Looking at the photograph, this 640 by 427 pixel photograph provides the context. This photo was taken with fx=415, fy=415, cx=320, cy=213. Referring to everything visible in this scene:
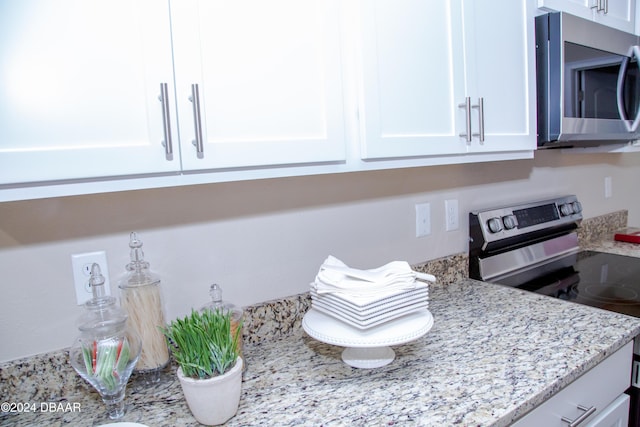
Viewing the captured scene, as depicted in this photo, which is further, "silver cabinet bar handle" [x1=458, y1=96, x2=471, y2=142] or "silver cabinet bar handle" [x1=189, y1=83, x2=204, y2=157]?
"silver cabinet bar handle" [x1=458, y1=96, x2=471, y2=142]

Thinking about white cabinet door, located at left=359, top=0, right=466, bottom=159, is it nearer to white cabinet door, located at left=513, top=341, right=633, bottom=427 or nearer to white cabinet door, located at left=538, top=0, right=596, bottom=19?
white cabinet door, located at left=538, top=0, right=596, bottom=19

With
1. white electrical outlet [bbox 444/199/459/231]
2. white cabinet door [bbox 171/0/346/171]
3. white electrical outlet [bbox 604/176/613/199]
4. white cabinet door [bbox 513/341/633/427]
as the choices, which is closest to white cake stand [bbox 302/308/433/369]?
white cabinet door [bbox 513/341/633/427]

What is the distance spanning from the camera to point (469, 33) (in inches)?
45.0

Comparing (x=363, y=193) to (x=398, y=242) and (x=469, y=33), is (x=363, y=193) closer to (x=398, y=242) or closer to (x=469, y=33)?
(x=398, y=242)

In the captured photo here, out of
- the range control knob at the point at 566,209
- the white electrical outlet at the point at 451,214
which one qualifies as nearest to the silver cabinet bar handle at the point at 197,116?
the white electrical outlet at the point at 451,214

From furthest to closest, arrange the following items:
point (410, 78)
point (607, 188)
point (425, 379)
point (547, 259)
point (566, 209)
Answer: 1. point (607, 188)
2. point (566, 209)
3. point (547, 259)
4. point (410, 78)
5. point (425, 379)

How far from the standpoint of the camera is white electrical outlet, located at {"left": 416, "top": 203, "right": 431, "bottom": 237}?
1465 millimetres

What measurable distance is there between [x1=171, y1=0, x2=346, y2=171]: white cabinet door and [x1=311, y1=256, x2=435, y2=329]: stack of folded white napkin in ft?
0.96

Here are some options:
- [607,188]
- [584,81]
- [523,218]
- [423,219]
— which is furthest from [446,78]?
[607,188]

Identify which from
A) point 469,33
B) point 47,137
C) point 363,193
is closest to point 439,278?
point 363,193

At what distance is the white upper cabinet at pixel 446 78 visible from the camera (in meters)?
0.97

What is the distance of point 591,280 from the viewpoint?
1559mm

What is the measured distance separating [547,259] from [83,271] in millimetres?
1735

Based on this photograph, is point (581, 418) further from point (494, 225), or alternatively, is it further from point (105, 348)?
point (105, 348)
